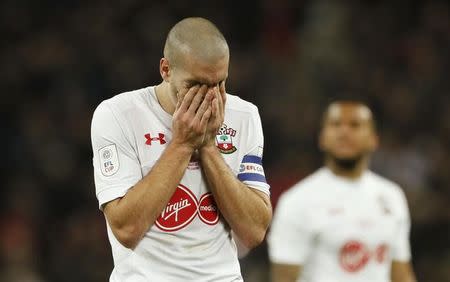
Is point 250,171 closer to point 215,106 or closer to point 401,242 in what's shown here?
point 215,106

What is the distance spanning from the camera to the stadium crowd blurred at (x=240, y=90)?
9.58 m

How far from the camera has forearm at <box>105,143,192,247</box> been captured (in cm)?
354

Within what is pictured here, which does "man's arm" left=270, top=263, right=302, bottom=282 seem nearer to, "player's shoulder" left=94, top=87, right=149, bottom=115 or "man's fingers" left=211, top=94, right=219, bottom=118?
"player's shoulder" left=94, top=87, right=149, bottom=115

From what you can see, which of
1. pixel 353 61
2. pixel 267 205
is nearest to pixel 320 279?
pixel 267 205

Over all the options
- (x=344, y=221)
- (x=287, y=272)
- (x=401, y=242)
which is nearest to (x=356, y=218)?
(x=344, y=221)

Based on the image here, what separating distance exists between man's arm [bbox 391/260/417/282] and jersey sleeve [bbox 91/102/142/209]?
318 cm

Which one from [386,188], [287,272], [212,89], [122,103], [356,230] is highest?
[212,89]

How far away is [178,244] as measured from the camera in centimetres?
371

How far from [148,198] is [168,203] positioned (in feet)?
0.53

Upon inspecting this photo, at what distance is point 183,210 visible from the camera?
3713mm

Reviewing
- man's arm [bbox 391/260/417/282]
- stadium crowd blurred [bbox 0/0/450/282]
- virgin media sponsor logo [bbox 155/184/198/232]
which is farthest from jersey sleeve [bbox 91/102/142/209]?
stadium crowd blurred [bbox 0/0/450/282]

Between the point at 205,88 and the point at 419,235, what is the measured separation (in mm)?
6474

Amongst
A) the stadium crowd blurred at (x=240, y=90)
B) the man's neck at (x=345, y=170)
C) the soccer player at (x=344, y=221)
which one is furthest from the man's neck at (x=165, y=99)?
the stadium crowd blurred at (x=240, y=90)

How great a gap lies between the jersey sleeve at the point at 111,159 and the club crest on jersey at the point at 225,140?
33cm
